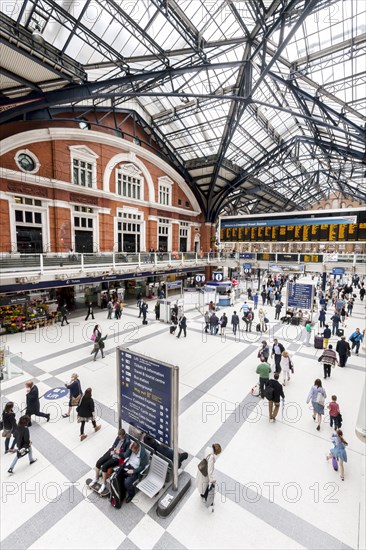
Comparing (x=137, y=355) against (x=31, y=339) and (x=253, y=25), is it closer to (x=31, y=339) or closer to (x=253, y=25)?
(x=31, y=339)

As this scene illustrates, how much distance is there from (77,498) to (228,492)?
9.39 ft

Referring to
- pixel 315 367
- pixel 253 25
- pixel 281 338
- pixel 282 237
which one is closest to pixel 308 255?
pixel 282 237

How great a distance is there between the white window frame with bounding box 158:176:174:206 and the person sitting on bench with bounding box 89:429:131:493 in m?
25.5

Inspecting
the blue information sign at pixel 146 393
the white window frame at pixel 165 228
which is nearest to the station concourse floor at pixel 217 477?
the blue information sign at pixel 146 393

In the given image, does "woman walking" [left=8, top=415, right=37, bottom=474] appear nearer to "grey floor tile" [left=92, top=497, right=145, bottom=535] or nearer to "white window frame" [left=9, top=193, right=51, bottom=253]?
"grey floor tile" [left=92, top=497, right=145, bottom=535]

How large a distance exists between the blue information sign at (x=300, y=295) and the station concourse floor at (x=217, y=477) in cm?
604

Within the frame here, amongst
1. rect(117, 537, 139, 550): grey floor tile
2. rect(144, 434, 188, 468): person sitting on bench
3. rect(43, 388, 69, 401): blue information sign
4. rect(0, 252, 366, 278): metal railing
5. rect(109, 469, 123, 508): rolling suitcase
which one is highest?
rect(0, 252, 366, 278): metal railing

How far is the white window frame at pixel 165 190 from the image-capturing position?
28259mm

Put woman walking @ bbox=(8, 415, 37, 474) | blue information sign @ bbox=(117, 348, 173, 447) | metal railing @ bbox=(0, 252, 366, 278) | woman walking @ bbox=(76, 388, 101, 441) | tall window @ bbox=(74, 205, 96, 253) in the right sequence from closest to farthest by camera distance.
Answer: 1. blue information sign @ bbox=(117, 348, 173, 447)
2. woman walking @ bbox=(8, 415, 37, 474)
3. woman walking @ bbox=(76, 388, 101, 441)
4. metal railing @ bbox=(0, 252, 366, 278)
5. tall window @ bbox=(74, 205, 96, 253)

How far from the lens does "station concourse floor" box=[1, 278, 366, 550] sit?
169 inches

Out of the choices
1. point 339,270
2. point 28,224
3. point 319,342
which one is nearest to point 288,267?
point 339,270

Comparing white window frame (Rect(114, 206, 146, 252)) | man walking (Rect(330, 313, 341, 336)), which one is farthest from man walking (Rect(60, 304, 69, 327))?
man walking (Rect(330, 313, 341, 336))

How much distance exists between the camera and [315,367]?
10.8m

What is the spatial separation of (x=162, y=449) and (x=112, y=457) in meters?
1.01
